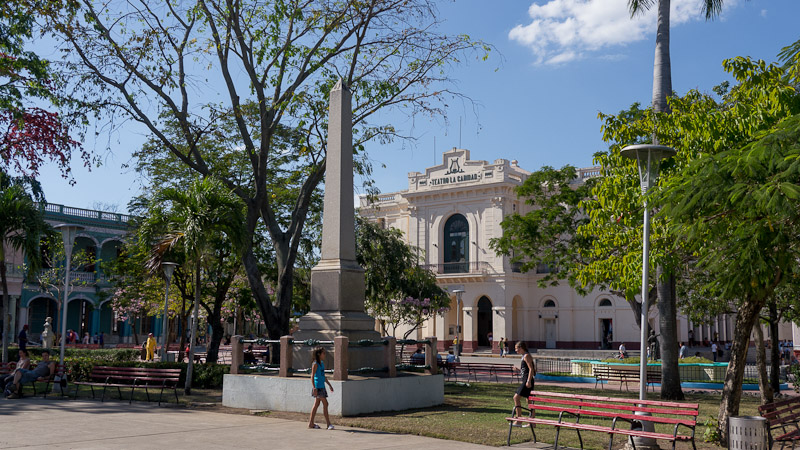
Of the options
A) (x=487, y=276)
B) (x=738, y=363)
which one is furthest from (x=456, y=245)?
(x=738, y=363)

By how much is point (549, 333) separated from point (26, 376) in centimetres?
3786

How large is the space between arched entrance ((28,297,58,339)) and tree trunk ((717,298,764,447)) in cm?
4783

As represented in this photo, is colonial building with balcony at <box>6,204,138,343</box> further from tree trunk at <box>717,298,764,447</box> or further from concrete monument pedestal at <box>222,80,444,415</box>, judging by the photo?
tree trunk at <box>717,298,764,447</box>

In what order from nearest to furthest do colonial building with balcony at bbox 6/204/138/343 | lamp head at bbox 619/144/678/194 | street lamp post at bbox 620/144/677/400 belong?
street lamp post at bbox 620/144/677/400 < lamp head at bbox 619/144/678/194 < colonial building with balcony at bbox 6/204/138/343

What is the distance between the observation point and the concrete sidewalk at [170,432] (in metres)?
9.80

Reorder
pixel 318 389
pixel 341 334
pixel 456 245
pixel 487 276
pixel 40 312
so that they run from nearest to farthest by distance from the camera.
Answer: pixel 318 389 < pixel 341 334 < pixel 487 276 < pixel 40 312 < pixel 456 245

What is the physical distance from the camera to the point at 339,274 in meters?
14.6

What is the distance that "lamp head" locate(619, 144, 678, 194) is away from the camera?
9922 mm

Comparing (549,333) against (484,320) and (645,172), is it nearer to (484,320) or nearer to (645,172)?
(484,320)

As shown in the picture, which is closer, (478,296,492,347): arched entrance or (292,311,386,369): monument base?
(292,311,386,369): monument base

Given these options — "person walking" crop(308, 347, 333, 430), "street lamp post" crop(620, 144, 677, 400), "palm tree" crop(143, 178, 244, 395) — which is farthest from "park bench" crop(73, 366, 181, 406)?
"street lamp post" crop(620, 144, 677, 400)

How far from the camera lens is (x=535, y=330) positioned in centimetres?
4931

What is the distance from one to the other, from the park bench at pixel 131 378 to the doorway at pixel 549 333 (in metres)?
35.4

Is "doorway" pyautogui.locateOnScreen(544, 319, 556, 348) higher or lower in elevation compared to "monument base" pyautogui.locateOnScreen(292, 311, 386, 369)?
lower
